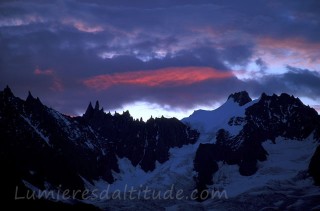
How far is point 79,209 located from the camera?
5906 inches

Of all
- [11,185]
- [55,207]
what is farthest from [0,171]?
[55,207]

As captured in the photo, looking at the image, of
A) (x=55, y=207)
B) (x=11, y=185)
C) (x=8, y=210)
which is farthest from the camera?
(x=11, y=185)

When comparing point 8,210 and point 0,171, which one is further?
point 0,171

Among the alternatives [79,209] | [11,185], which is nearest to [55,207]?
[79,209]

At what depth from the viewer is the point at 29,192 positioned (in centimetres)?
17012

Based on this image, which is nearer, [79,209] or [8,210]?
[8,210]

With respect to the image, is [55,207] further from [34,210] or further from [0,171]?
[0,171]

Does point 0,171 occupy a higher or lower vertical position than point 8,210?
higher

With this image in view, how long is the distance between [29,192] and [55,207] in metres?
26.7

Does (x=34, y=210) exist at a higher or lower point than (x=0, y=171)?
lower

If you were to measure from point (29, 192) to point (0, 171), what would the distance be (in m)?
10.7

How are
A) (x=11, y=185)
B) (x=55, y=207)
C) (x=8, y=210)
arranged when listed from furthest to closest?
(x=11, y=185) → (x=55, y=207) → (x=8, y=210)

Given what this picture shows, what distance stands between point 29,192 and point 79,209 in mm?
27048

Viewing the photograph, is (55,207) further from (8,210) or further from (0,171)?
(0,171)
